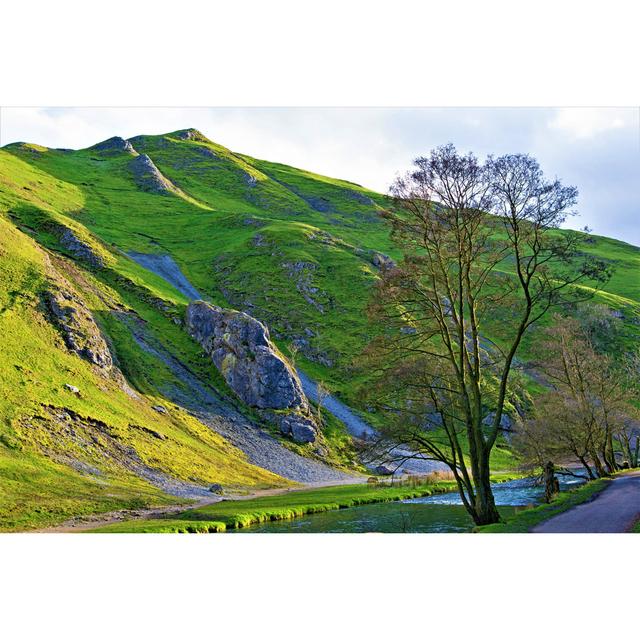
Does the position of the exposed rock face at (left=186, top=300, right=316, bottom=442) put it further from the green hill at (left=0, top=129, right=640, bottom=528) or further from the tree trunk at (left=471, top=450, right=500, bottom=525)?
the tree trunk at (left=471, top=450, right=500, bottom=525)

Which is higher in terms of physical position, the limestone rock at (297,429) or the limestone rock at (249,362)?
the limestone rock at (249,362)

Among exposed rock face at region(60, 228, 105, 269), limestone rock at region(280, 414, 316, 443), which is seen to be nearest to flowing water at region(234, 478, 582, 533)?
limestone rock at region(280, 414, 316, 443)

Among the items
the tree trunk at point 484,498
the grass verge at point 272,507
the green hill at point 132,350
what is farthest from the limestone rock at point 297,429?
the tree trunk at point 484,498

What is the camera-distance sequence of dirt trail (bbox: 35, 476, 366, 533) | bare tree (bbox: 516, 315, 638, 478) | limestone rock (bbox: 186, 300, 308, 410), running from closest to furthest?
dirt trail (bbox: 35, 476, 366, 533)
bare tree (bbox: 516, 315, 638, 478)
limestone rock (bbox: 186, 300, 308, 410)

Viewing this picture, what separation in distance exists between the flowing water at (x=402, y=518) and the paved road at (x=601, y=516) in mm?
8521

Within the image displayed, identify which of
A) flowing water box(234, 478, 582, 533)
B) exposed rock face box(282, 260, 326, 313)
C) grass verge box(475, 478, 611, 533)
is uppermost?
exposed rock face box(282, 260, 326, 313)

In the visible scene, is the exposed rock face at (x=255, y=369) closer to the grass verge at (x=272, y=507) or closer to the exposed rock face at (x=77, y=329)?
the exposed rock face at (x=77, y=329)

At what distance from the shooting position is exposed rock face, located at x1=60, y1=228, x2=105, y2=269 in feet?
435

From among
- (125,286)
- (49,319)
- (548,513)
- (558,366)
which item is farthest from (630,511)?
(125,286)

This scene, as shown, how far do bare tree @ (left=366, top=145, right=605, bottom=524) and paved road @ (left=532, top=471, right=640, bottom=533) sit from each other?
3.81 m

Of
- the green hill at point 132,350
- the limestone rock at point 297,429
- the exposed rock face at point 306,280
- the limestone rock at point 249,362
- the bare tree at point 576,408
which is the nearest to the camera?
the bare tree at point 576,408

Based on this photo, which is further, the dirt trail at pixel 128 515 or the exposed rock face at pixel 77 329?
the exposed rock face at pixel 77 329

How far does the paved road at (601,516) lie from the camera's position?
84.4ft

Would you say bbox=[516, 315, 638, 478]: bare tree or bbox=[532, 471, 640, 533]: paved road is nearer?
bbox=[532, 471, 640, 533]: paved road
